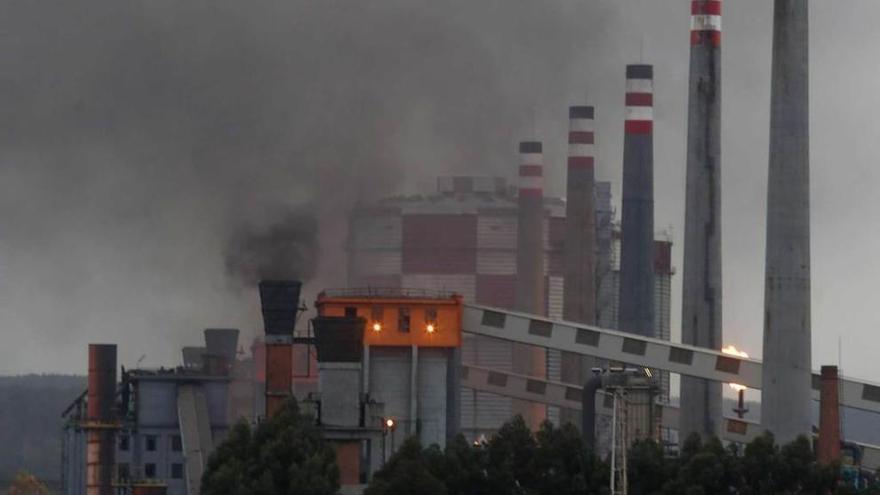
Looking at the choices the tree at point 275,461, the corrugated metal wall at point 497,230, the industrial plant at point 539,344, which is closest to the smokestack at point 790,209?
the industrial plant at point 539,344

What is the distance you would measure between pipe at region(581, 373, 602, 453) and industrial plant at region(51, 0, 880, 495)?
0.07 meters

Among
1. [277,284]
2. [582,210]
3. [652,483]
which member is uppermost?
[582,210]

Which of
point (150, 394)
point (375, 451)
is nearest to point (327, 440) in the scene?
point (375, 451)

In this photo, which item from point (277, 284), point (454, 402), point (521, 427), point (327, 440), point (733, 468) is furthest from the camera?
point (454, 402)

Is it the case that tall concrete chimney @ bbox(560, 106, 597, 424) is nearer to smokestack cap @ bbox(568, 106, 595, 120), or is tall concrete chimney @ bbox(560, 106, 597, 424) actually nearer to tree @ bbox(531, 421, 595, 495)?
smokestack cap @ bbox(568, 106, 595, 120)

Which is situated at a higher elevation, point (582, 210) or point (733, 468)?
point (582, 210)

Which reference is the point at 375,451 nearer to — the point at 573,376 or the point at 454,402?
the point at 454,402

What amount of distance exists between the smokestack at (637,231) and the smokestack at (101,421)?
60.2 feet

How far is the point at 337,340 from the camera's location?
67625mm

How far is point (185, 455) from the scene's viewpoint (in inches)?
3061

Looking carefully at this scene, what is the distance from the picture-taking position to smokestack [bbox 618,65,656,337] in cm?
8950

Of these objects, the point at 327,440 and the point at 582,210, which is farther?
the point at 582,210

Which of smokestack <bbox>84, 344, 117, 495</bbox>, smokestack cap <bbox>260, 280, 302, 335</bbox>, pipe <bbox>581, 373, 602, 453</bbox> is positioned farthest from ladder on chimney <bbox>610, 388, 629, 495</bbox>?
smokestack <bbox>84, 344, 117, 495</bbox>

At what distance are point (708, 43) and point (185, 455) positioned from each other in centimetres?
2038
